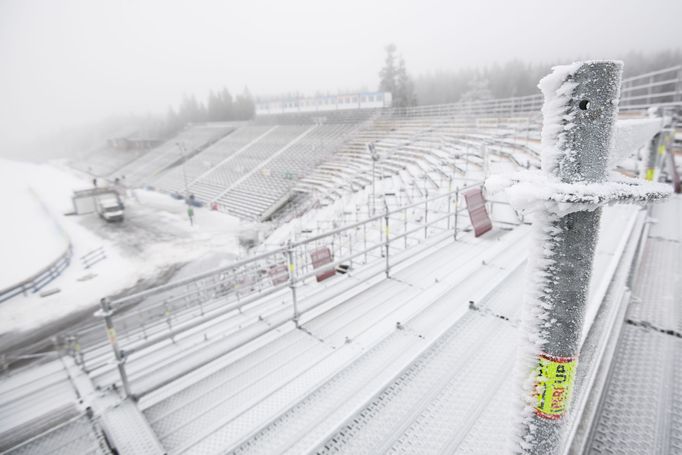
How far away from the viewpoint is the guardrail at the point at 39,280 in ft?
47.4

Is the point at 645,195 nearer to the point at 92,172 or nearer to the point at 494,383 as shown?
the point at 494,383

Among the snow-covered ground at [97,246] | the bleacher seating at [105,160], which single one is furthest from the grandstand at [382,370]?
the bleacher seating at [105,160]

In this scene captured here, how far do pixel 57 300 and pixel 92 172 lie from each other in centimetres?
5829

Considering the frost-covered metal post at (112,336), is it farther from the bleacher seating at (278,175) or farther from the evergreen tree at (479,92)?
the evergreen tree at (479,92)

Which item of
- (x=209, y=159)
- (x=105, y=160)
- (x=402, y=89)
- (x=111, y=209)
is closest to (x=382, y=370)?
(x=111, y=209)

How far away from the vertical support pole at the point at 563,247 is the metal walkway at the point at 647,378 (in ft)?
4.26

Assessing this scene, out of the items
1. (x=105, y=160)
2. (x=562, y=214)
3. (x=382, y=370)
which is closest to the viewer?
(x=562, y=214)

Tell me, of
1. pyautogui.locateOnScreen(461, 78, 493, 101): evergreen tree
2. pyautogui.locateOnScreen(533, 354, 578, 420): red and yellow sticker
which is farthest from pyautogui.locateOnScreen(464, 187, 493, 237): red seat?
pyautogui.locateOnScreen(461, 78, 493, 101): evergreen tree

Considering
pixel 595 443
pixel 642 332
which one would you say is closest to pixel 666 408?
pixel 595 443

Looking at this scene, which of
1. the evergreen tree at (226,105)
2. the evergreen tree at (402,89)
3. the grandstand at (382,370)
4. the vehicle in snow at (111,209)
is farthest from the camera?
the evergreen tree at (226,105)

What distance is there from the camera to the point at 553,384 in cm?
114

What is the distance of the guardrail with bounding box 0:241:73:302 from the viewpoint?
1445 centimetres

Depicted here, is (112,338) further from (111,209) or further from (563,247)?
(111,209)

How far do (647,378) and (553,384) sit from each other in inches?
84.3
